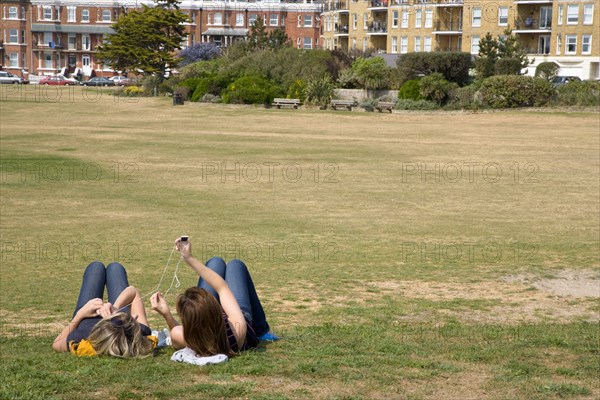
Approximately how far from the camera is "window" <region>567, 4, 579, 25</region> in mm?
84188

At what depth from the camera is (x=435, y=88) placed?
2438 inches

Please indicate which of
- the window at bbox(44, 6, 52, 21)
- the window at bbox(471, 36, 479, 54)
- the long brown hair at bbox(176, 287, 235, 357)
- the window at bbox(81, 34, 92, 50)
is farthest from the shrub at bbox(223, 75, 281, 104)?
the window at bbox(44, 6, 52, 21)

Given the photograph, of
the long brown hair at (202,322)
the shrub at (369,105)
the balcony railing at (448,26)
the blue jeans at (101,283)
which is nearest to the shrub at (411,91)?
the shrub at (369,105)

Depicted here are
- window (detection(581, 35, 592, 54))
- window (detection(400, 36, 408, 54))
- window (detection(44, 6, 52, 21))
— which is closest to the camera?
window (detection(581, 35, 592, 54))

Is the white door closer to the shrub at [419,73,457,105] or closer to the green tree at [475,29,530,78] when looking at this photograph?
the green tree at [475,29,530,78]

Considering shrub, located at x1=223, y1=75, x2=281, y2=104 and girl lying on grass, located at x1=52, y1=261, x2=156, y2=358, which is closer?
girl lying on grass, located at x1=52, y1=261, x2=156, y2=358

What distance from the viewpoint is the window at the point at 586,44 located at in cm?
8450

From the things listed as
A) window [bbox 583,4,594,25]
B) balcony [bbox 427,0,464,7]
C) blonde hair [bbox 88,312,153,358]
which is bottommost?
blonde hair [bbox 88,312,153,358]

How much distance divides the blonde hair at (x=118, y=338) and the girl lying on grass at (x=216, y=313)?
30cm

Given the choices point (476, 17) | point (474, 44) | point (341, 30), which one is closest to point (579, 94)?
point (474, 44)

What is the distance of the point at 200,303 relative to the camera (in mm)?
8281

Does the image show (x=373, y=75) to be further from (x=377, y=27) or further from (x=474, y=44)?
(x=377, y=27)

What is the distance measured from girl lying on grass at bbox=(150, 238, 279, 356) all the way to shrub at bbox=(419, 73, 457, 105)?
53.6 meters

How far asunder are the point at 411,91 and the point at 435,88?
1.90 m
